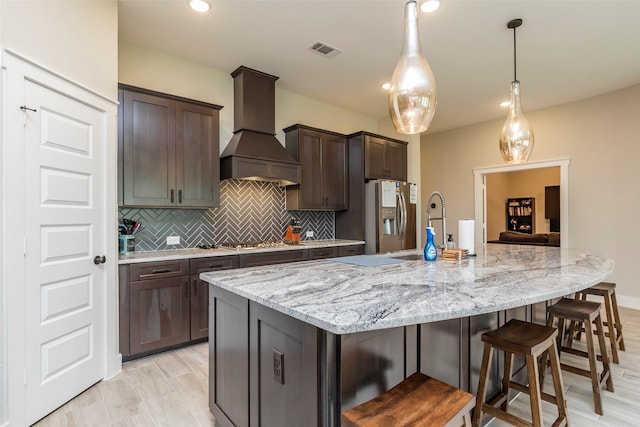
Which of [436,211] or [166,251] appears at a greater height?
[436,211]

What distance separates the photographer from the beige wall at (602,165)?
4.35m

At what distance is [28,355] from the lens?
1.93 metres

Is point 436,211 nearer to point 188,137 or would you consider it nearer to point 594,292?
point 594,292

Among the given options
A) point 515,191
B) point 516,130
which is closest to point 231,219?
point 516,130

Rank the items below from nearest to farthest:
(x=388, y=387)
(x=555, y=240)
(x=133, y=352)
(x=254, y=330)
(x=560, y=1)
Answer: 1. (x=388, y=387)
2. (x=254, y=330)
3. (x=560, y=1)
4. (x=133, y=352)
5. (x=555, y=240)

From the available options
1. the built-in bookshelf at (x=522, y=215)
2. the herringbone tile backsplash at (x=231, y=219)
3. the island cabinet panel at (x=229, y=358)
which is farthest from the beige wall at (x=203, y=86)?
the built-in bookshelf at (x=522, y=215)

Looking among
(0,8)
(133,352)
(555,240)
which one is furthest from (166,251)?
(555,240)

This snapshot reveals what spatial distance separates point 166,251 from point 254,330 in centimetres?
226

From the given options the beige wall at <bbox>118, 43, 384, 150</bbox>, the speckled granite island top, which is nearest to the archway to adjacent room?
the beige wall at <bbox>118, 43, 384, 150</bbox>

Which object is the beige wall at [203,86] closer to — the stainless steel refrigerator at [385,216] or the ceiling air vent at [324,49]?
the ceiling air vent at [324,49]

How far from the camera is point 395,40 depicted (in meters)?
3.21

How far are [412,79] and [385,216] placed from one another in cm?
297

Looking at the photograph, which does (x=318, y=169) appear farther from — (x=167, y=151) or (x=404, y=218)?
(x=167, y=151)

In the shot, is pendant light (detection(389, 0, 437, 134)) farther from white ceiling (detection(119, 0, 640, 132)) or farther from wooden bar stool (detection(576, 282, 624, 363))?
wooden bar stool (detection(576, 282, 624, 363))
